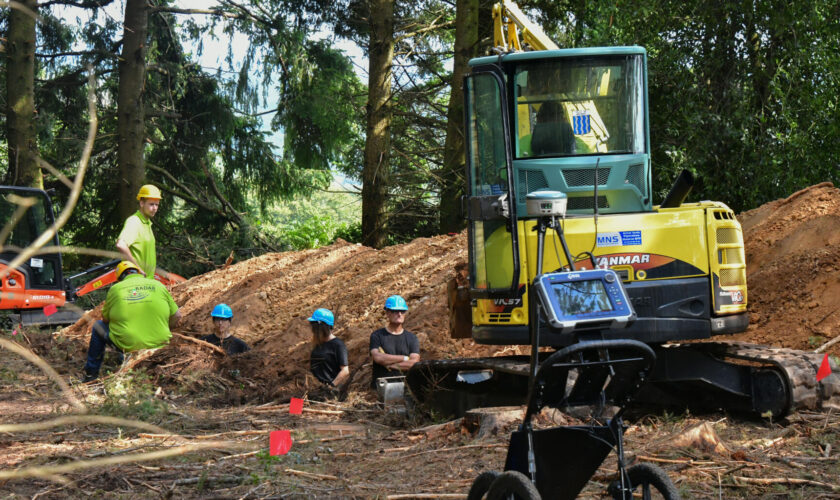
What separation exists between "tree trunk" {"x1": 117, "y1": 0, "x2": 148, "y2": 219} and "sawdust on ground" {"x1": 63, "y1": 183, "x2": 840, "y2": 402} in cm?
392

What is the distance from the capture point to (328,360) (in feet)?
30.9

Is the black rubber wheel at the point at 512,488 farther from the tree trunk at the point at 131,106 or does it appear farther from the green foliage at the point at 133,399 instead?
the tree trunk at the point at 131,106

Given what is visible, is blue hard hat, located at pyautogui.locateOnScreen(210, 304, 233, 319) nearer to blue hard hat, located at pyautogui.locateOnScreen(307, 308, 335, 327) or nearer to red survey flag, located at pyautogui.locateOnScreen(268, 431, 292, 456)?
blue hard hat, located at pyautogui.locateOnScreen(307, 308, 335, 327)

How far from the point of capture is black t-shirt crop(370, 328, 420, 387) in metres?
9.06

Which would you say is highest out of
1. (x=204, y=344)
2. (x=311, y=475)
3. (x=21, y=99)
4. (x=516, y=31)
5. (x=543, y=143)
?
(x=21, y=99)

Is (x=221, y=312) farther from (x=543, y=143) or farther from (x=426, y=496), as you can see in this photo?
(x=426, y=496)

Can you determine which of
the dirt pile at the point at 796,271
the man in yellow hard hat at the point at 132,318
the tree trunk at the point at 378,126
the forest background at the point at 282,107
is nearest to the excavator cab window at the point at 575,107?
the dirt pile at the point at 796,271

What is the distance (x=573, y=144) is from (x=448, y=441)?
244cm

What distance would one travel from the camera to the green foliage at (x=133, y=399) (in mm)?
7715

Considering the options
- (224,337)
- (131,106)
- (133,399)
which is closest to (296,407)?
(133,399)

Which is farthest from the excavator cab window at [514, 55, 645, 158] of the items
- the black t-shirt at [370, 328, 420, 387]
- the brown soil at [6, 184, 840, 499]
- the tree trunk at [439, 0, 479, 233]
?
the tree trunk at [439, 0, 479, 233]

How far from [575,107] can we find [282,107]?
547 inches

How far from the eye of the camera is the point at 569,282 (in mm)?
3654

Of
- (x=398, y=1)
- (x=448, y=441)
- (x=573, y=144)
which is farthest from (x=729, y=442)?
(x=398, y=1)
